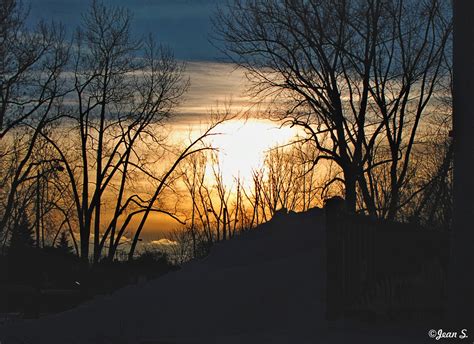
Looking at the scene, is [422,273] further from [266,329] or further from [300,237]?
[300,237]

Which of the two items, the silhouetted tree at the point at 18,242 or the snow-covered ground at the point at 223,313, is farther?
the silhouetted tree at the point at 18,242

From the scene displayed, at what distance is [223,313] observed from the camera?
1455 cm

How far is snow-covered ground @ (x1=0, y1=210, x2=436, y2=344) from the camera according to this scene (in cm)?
1262

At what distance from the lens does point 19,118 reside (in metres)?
38.2

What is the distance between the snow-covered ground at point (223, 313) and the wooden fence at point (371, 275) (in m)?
0.47

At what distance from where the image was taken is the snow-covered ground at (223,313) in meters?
12.6

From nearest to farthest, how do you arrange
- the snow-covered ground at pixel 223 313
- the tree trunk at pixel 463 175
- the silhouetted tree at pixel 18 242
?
the tree trunk at pixel 463 175, the snow-covered ground at pixel 223 313, the silhouetted tree at pixel 18 242

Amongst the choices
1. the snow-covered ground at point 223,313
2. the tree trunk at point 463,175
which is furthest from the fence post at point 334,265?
the tree trunk at point 463,175

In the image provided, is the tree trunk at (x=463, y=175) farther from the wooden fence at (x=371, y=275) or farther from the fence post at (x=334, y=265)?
the fence post at (x=334, y=265)

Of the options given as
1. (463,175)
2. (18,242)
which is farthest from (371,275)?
(18,242)

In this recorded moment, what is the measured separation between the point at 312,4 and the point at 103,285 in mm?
14133

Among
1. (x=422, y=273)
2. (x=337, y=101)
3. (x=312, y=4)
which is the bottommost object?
(x=422, y=273)

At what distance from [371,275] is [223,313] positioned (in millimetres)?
2875

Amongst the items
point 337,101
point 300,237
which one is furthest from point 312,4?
point 300,237
